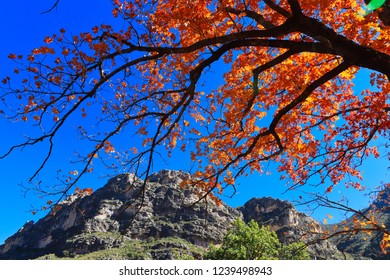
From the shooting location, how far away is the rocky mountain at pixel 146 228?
349 ft

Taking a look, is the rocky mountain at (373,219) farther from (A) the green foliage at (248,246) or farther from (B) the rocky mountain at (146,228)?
(B) the rocky mountain at (146,228)

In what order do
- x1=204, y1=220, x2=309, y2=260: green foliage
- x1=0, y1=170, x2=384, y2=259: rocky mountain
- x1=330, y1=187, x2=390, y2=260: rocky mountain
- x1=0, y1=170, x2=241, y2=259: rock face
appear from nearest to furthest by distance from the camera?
1. x1=330, y1=187, x2=390, y2=260: rocky mountain
2. x1=204, y1=220, x2=309, y2=260: green foliage
3. x1=0, y1=170, x2=384, y2=259: rocky mountain
4. x1=0, y1=170, x2=241, y2=259: rock face

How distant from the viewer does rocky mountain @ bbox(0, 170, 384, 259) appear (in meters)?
106

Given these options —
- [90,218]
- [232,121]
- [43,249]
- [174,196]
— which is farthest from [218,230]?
[232,121]

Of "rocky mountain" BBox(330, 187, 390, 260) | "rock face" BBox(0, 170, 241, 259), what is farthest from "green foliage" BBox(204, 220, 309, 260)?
"rock face" BBox(0, 170, 241, 259)

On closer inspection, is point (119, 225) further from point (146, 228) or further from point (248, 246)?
point (248, 246)

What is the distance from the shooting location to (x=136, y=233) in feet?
395

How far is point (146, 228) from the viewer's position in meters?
122

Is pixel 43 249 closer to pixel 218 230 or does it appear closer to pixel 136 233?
pixel 136 233

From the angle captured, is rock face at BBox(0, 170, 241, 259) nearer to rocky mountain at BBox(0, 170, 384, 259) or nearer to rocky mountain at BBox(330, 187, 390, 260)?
rocky mountain at BBox(0, 170, 384, 259)

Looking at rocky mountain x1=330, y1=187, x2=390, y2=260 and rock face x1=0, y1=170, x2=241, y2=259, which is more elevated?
rock face x1=0, y1=170, x2=241, y2=259

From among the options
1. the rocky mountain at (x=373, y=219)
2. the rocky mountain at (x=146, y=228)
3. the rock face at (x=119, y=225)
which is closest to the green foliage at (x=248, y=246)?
the rocky mountain at (x=373, y=219)

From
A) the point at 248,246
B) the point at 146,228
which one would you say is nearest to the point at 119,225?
the point at 146,228
